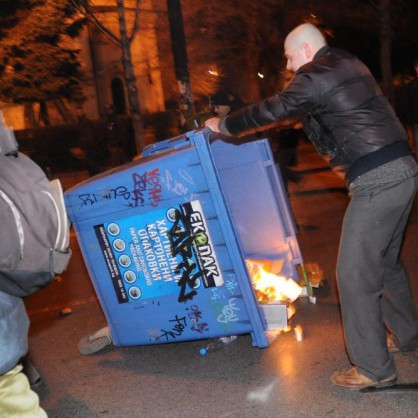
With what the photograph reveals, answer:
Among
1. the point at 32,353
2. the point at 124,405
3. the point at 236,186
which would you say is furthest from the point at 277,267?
the point at 32,353

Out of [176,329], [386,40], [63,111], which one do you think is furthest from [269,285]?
[63,111]

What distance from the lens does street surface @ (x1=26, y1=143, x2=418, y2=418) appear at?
332 cm

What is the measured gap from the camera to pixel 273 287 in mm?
4508

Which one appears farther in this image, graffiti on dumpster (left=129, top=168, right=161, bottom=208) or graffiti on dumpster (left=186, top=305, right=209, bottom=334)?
graffiti on dumpster (left=186, top=305, right=209, bottom=334)

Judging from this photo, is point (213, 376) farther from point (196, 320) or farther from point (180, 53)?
point (180, 53)

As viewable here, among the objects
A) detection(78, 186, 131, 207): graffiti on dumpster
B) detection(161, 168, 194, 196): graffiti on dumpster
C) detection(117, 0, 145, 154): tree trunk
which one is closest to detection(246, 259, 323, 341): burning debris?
detection(161, 168, 194, 196): graffiti on dumpster

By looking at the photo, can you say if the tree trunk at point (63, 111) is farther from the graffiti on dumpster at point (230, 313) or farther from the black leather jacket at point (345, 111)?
the black leather jacket at point (345, 111)

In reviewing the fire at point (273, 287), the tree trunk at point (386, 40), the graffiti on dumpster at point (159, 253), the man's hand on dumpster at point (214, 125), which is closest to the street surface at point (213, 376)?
the fire at point (273, 287)

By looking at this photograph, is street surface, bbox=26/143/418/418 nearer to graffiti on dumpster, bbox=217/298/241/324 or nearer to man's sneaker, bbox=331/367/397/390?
man's sneaker, bbox=331/367/397/390

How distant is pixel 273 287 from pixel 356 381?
4.11ft

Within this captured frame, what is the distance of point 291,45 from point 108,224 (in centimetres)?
164

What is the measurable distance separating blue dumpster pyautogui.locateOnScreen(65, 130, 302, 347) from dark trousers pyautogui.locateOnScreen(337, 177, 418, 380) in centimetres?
70

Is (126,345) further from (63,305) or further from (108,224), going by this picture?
(63,305)

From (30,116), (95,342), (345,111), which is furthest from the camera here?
(30,116)
